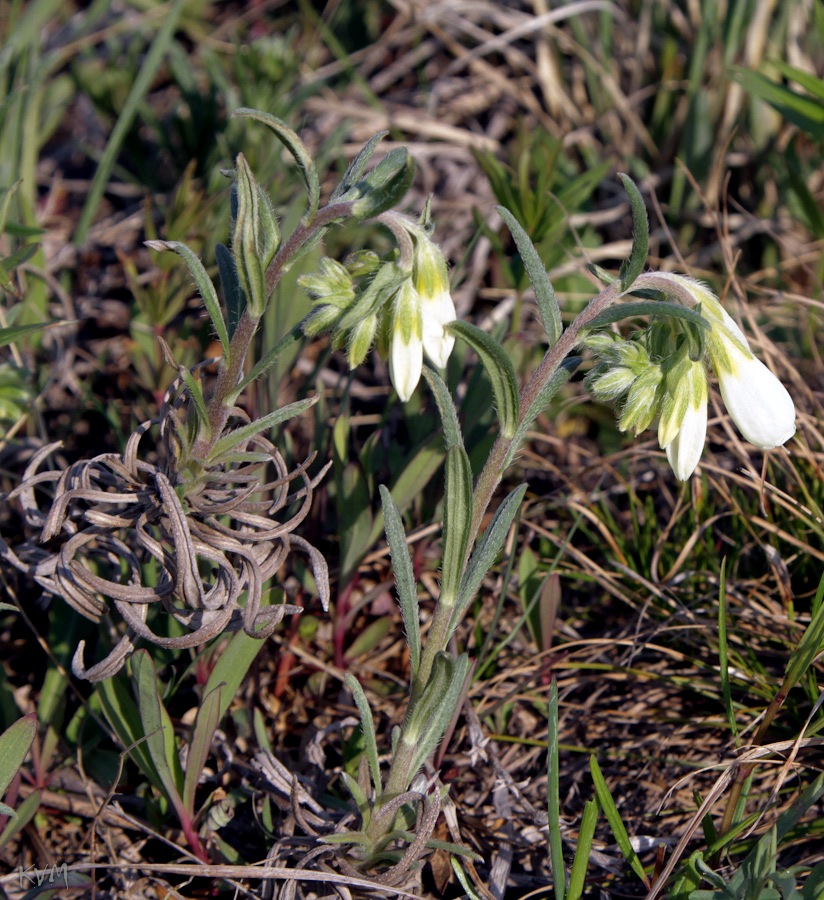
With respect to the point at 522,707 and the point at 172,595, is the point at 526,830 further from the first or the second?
the point at 172,595

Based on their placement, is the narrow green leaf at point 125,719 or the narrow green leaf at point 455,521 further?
the narrow green leaf at point 125,719

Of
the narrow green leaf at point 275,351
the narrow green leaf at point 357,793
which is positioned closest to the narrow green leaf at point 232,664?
the narrow green leaf at point 357,793

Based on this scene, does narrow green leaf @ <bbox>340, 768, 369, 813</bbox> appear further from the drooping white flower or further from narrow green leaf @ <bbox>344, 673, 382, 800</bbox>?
the drooping white flower

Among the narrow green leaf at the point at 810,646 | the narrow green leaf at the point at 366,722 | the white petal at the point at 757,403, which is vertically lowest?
the narrow green leaf at the point at 366,722

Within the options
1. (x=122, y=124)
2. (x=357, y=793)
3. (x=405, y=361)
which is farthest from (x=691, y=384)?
(x=122, y=124)

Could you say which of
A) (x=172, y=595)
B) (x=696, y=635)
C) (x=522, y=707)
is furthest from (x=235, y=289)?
(x=696, y=635)

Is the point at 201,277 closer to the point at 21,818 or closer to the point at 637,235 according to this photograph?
the point at 637,235

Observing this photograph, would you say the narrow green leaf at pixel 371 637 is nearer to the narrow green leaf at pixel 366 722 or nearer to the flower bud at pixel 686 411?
the narrow green leaf at pixel 366 722
